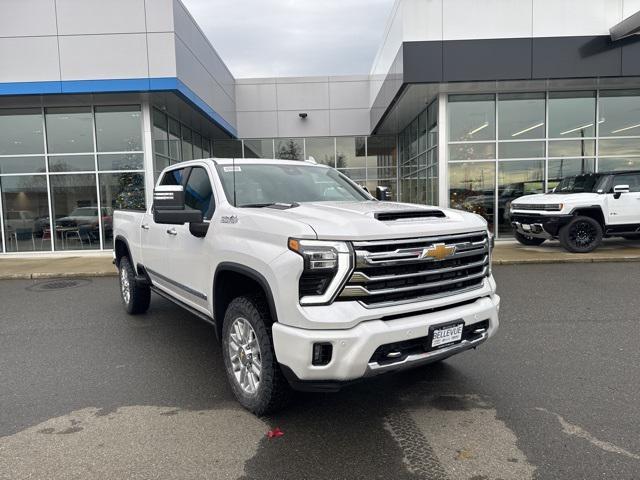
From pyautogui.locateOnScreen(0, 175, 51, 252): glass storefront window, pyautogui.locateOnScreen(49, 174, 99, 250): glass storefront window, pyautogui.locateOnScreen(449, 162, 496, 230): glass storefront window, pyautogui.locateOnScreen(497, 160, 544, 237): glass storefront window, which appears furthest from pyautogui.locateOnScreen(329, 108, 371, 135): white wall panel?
pyautogui.locateOnScreen(0, 175, 51, 252): glass storefront window

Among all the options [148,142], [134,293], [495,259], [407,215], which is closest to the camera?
[407,215]

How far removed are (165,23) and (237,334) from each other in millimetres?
11576

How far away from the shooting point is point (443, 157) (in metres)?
14.7

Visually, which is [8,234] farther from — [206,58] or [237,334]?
[237,334]

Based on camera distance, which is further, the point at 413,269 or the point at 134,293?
the point at 134,293

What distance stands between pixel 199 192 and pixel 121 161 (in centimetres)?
1114

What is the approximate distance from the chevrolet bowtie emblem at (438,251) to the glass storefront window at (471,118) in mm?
12283

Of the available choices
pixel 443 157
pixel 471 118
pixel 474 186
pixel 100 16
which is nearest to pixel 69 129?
pixel 100 16

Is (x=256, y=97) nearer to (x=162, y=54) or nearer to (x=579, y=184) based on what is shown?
(x=162, y=54)

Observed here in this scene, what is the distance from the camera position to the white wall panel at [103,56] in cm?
1262

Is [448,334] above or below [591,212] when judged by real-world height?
below

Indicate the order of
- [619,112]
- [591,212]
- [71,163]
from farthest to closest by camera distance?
[619,112], [71,163], [591,212]

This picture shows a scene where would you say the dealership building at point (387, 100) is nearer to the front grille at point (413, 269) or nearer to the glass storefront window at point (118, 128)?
A: the glass storefront window at point (118, 128)

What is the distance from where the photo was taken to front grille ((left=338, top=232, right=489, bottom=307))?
119 inches
